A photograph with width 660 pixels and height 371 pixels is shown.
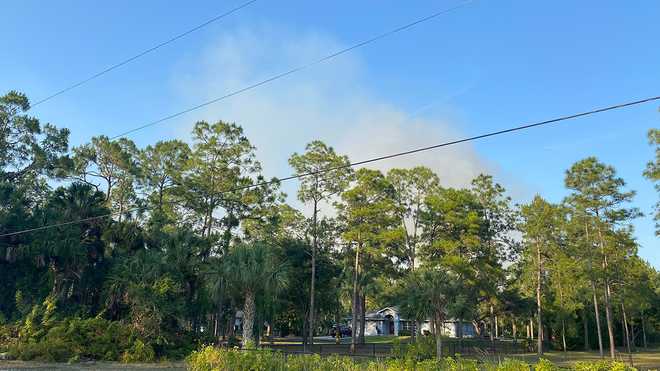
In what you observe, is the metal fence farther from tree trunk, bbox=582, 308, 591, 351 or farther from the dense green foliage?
the dense green foliage

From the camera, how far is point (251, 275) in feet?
80.8

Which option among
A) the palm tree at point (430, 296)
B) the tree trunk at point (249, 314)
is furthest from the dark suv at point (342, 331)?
the tree trunk at point (249, 314)

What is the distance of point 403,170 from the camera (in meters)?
41.7

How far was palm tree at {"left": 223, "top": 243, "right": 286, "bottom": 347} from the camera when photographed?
24.8 meters

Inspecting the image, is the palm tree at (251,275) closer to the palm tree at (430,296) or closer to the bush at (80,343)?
the bush at (80,343)

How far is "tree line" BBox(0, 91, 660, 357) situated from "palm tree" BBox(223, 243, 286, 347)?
0.08 meters

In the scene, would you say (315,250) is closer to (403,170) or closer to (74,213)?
(403,170)

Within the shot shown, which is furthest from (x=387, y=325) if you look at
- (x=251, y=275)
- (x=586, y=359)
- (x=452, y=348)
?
(x=251, y=275)

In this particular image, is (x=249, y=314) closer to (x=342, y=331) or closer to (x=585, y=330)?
(x=585, y=330)

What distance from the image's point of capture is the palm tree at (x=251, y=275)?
2480cm

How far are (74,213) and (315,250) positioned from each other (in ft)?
59.9

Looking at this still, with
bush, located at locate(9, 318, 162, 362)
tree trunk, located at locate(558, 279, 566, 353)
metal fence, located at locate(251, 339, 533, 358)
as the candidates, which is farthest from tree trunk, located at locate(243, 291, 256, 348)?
tree trunk, located at locate(558, 279, 566, 353)

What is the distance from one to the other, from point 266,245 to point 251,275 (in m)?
3.80

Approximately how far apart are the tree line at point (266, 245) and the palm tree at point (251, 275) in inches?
3.0
